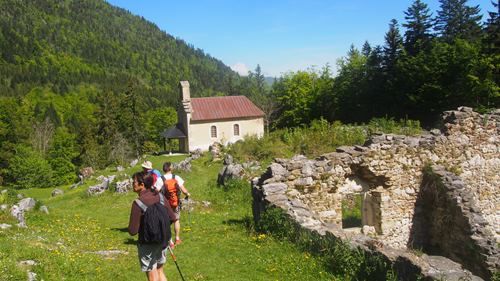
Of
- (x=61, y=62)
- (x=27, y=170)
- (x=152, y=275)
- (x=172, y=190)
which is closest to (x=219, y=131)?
(x=27, y=170)

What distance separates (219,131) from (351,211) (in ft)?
127

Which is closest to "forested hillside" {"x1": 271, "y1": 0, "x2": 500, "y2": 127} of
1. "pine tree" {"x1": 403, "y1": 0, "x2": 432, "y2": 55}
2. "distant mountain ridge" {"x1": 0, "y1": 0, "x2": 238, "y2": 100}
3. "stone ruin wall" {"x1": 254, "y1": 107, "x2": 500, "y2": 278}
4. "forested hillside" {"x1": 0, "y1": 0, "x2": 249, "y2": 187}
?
"pine tree" {"x1": 403, "y1": 0, "x2": 432, "y2": 55}

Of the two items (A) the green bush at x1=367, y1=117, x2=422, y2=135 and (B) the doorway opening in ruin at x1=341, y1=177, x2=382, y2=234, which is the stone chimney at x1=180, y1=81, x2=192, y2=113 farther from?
(B) the doorway opening in ruin at x1=341, y1=177, x2=382, y2=234

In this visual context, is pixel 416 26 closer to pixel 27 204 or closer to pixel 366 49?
pixel 366 49

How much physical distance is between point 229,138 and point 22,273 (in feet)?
151

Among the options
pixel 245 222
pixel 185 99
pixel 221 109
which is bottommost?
pixel 245 222

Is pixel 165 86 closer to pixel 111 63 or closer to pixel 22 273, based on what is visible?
pixel 111 63

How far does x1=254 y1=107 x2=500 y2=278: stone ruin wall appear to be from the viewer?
1089 centimetres

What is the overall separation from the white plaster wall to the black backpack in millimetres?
43157

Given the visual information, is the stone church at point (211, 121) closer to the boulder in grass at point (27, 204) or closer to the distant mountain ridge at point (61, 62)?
the boulder in grass at point (27, 204)

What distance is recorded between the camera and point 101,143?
6225cm

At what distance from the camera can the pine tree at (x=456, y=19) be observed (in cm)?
4506

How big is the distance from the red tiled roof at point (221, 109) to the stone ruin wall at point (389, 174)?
40.3 meters

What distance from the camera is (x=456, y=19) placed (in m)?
45.4
